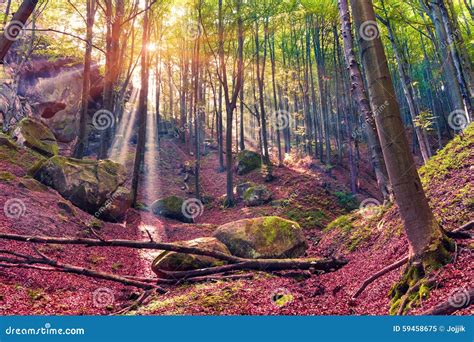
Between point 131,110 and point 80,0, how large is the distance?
61.9 ft

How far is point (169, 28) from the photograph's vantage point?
24.2 m

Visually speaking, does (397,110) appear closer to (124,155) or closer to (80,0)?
(80,0)

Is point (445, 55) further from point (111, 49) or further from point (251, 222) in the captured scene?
point (111, 49)

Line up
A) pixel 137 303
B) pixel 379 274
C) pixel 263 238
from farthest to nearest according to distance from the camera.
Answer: pixel 263 238
pixel 137 303
pixel 379 274

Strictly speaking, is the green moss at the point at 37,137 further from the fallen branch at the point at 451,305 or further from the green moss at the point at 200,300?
the fallen branch at the point at 451,305

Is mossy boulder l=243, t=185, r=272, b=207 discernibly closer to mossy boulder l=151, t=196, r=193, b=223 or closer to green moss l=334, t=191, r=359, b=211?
mossy boulder l=151, t=196, r=193, b=223

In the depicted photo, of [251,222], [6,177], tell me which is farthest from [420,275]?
[6,177]

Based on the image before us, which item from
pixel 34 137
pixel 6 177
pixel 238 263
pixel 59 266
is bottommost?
pixel 238 263

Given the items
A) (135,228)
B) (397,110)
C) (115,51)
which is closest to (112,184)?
(135,228)

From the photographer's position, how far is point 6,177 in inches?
401

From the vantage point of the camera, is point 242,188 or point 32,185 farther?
point 242,188

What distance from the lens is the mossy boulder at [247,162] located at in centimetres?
2253

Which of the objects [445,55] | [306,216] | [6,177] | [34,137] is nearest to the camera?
[6,177]

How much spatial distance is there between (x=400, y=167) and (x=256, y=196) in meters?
13.0
